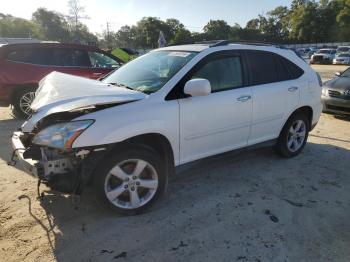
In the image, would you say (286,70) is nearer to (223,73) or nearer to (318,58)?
(223,73)

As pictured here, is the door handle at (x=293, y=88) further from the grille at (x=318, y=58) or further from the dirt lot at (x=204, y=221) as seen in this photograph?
the grille at (x=318, y=58)

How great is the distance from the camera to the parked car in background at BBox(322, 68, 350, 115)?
7977mm

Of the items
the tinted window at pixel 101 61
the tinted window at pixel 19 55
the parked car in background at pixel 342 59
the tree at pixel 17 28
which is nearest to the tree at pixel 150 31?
the tree at pixel 17 28

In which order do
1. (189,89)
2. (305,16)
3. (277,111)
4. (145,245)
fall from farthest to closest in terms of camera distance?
(305,16) < (277,111) < (189,89) < (145,245)

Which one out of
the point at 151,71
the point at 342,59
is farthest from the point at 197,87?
the point at 342,59

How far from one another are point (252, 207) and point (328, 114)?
611 centimetres

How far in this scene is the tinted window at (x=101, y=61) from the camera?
9188 millimetres

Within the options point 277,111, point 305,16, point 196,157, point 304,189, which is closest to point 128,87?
point 196,157

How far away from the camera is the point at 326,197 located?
412 cm

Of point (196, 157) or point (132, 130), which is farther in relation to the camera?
point (196, 157)

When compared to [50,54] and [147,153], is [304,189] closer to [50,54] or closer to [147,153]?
[147,153]

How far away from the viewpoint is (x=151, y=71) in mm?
4258

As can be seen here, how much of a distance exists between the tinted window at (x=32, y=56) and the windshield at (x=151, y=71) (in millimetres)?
4324

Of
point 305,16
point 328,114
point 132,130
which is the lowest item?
point 328,114
